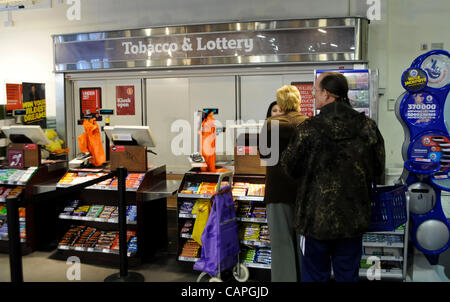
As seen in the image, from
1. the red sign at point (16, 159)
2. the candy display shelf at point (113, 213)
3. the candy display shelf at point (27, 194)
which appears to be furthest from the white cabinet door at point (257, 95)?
the red sign at point (16, 159)

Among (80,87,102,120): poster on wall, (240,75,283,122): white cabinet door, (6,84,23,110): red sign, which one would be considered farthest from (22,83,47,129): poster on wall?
(240,75,283,122): white cabinet door

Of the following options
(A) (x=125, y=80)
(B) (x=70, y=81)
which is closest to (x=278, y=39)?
(A) (x=125, y=80)

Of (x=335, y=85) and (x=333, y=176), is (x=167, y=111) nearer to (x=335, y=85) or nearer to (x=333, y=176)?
(x=335, y=85)

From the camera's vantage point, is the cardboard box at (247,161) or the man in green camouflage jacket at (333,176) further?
the cardboard box at (247,161)

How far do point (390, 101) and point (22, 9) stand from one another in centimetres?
632

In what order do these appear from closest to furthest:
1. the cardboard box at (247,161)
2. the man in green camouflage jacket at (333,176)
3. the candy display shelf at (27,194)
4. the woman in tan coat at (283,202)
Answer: the man in green camouflage jacket at (333,176) → the woman in tan coat at (283,202) → the cardboard box at (247,161) → the candy display shelf at (27,194)

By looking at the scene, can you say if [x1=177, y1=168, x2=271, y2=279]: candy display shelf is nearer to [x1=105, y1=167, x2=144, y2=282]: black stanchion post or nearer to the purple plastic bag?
the purple plastic bag

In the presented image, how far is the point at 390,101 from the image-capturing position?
6250 millimetres

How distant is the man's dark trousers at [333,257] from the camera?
8.28 feet

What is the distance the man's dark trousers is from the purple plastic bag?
1.39 m

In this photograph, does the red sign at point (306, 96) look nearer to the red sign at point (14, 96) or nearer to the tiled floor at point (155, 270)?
the tiled floor at point (155, 270)

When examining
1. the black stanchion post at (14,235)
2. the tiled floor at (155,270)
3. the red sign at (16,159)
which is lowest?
the tiled floor at (155,270)

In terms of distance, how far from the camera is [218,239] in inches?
152

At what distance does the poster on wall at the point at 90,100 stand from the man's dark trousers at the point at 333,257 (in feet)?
18.6
